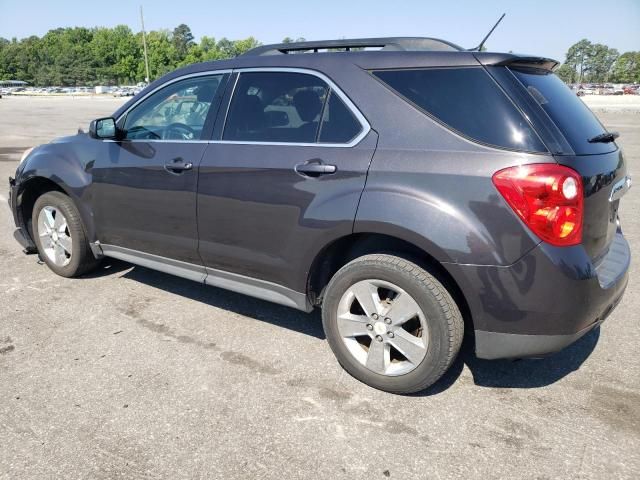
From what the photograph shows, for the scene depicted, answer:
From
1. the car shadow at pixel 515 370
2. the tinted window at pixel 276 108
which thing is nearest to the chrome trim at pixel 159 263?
the tinted window at pixel 276 108

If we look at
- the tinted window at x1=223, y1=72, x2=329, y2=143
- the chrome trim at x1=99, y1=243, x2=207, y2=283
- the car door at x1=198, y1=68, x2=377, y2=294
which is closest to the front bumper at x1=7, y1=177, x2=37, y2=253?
the chrome trim at x1=99, y1=243, x2=207, y2=283

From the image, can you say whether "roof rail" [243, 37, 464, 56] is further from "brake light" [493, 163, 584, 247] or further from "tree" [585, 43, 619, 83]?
"tree" [585, 43, 619, 83]

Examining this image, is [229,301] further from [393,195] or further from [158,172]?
[393,195]

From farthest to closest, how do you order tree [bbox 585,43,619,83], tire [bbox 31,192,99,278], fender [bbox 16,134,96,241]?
1. tree [bbox 585,43,619,83]
2. tire [bbox 31,192,99,278]
3. fender [bbox 16,134,96,241]

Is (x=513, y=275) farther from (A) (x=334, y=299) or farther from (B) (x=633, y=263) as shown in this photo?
(B) (x=633, y=263)

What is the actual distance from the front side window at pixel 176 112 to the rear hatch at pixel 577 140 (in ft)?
6.22

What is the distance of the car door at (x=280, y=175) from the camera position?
283cm

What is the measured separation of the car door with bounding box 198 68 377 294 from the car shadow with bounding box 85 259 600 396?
58 centimetres

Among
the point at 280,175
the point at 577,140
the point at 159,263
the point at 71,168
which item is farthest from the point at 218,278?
the point at 577,140

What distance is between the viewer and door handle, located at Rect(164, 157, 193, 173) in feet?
11.2

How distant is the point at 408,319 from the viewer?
2.73 meters

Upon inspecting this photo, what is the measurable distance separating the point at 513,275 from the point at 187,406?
1.75 meters

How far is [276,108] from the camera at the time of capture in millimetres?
3225

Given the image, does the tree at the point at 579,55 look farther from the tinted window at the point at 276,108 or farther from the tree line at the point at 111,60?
the tinted window at the point at 276,108
